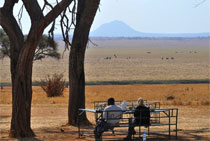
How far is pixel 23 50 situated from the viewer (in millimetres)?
12812

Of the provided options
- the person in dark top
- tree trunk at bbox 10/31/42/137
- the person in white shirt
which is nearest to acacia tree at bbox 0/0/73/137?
tree trunk at bbox 10/31/42/137

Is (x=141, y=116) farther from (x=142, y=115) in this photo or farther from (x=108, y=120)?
(x=108, y=120)

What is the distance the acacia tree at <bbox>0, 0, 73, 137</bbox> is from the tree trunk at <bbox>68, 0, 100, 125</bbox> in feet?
8.19

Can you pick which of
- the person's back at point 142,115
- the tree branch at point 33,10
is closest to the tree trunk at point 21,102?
the tree branch at point 33,10

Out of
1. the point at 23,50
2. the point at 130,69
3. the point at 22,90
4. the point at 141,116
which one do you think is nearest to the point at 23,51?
the point at 23,50

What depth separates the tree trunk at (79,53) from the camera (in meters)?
15.5

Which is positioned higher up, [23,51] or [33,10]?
[33,10]

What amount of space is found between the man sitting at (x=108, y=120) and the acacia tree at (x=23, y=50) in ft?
8.03

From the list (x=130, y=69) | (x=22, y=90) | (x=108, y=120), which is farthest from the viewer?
(x=130, y=69)

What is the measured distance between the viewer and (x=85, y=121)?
15797mm

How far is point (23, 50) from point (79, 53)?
3100 mm

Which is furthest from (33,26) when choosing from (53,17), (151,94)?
(151,94)

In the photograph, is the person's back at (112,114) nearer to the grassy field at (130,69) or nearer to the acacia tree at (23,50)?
the acacia tree at (23,50)

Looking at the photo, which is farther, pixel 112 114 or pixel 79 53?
pixel 79 53
